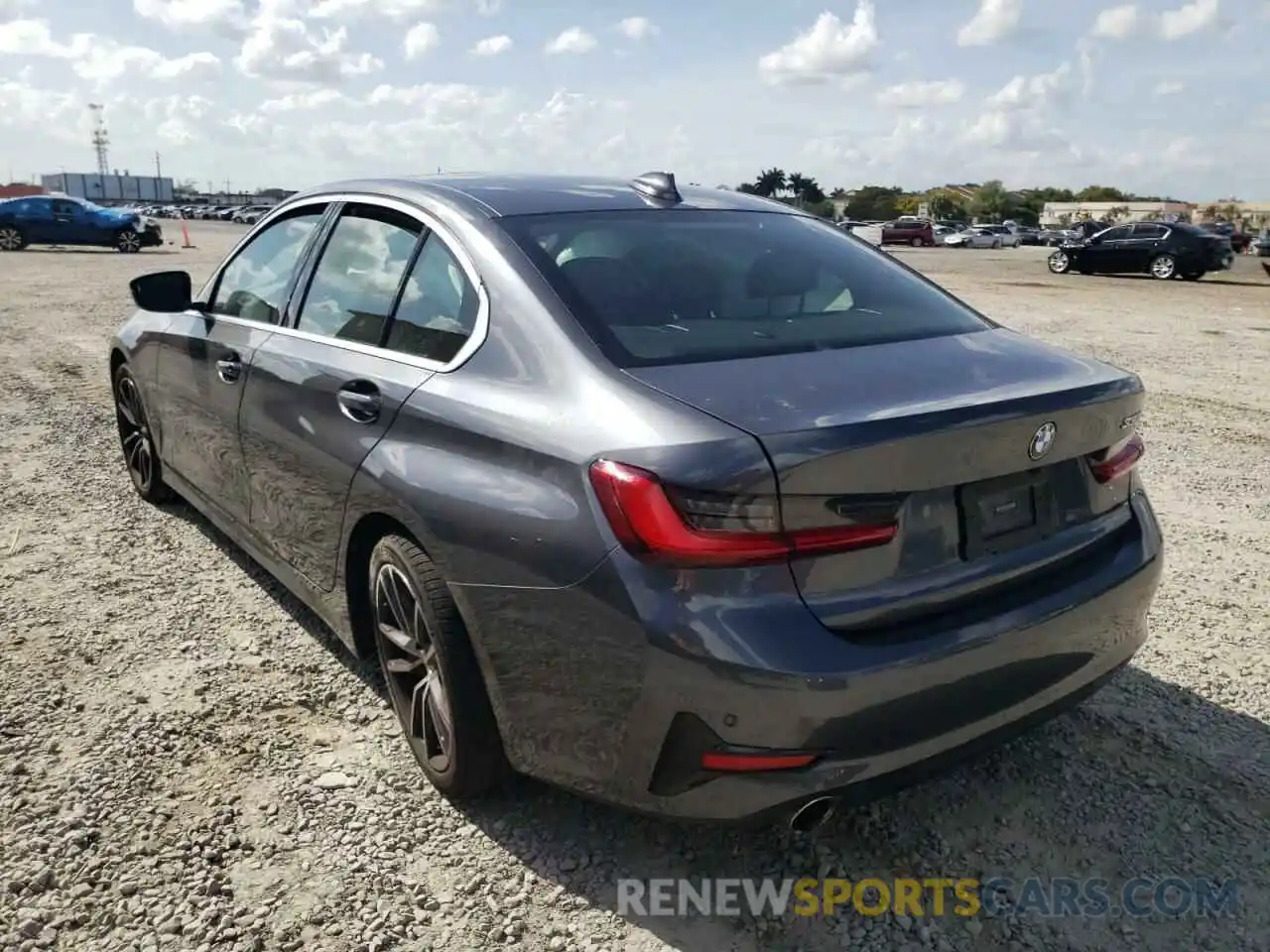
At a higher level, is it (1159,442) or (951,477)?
(951,477)

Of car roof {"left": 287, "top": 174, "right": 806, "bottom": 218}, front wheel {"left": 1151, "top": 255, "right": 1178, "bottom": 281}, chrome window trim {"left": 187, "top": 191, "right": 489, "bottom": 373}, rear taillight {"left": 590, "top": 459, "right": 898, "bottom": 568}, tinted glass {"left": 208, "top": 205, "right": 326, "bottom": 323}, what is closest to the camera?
rear taillight {"left": 590, "top": 459, "right": 898, "bottom": 568}

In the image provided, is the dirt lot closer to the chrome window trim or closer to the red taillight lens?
the red taillight lens

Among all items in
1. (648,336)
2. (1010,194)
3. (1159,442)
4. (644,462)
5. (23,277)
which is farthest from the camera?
(1010,194)

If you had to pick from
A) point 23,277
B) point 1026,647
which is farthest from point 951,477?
point 23,277

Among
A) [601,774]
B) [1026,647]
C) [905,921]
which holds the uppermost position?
[1026,647]

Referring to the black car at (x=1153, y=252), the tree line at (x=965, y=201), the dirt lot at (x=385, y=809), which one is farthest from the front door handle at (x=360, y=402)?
the tree line at (x=965, y=201)

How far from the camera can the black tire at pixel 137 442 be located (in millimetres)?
4957

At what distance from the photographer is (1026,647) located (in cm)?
225

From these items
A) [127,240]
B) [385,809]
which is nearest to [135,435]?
[385,809]

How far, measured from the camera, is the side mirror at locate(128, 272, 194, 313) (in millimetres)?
4238

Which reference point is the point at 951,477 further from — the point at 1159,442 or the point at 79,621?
the point at 1159,442

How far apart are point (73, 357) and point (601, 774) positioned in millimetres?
9249

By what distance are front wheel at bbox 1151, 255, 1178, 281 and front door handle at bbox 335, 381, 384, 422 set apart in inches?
1039

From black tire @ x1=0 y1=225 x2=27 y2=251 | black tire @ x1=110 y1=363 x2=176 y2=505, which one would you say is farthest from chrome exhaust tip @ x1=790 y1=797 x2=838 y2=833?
black tire @ x1=0 y1=225 x2=27 y2=251
